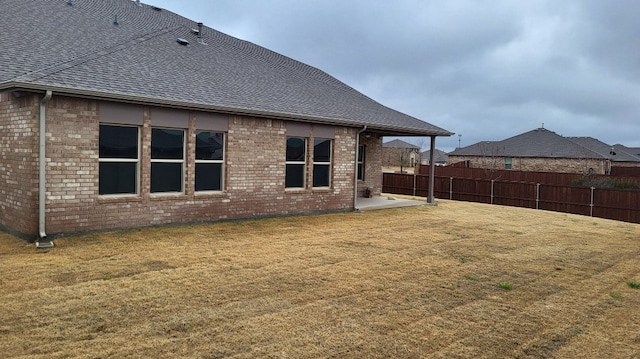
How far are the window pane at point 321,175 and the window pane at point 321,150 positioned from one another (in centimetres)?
23

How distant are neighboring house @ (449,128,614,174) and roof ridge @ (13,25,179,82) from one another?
38.1 m

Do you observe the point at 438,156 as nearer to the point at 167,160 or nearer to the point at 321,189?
the point at 321,189

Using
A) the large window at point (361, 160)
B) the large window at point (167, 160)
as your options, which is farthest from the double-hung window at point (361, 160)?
the large window at point (167, 160)

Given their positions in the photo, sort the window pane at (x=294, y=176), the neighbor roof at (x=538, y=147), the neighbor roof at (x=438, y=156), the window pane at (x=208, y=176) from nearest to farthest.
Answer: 1. the window pane at (x=208, y=176)
2. the window pane at (x=294, y=176)
3. the neighbor roof at (x=538, y=147)
4. the neighbor roof at (x=438, y=156)

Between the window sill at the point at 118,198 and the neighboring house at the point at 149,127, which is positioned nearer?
the neighboring house at the point at 149,127

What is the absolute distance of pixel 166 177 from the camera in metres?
11.2

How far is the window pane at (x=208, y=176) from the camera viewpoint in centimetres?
1180

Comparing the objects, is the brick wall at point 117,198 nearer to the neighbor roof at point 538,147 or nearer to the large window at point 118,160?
the large window at point 118,160

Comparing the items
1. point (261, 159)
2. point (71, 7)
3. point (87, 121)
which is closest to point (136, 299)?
point (87, 121)

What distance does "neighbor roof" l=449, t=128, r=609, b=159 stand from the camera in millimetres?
43406

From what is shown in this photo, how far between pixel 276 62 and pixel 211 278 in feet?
43.8

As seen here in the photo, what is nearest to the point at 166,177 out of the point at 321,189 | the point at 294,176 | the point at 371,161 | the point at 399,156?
the point at 294,176

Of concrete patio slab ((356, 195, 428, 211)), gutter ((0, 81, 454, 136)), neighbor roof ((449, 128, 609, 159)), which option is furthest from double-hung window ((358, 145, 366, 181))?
neighbor roof ((449, 128, 609, 159))

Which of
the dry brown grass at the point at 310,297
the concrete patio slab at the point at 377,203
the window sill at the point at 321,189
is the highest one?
the window sill at the point at 321,189
